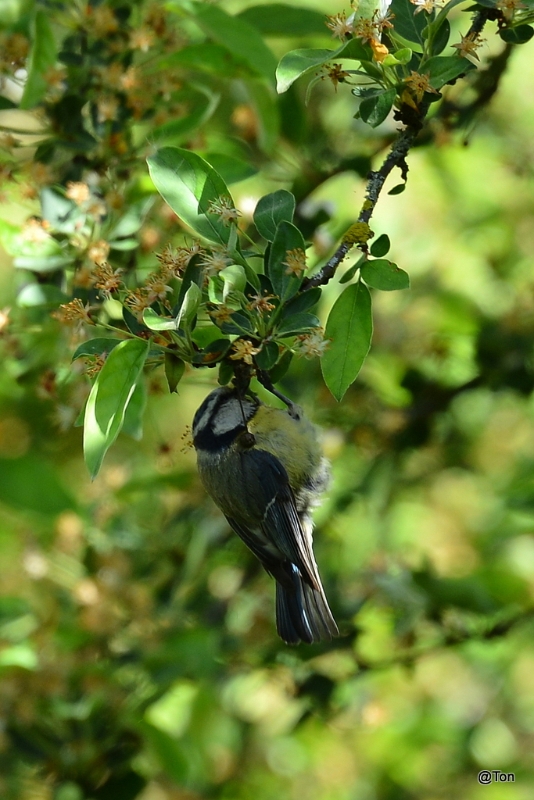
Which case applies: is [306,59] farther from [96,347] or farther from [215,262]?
[96,347]

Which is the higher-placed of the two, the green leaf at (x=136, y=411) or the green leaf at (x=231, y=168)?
the green leaf at (x=231, y=168)

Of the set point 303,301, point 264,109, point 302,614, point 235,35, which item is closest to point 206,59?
point 235,35

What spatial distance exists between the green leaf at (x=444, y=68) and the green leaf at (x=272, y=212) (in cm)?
32

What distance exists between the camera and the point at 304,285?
1594 millimetres

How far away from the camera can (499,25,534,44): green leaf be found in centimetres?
163

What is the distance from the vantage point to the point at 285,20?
2.54 m

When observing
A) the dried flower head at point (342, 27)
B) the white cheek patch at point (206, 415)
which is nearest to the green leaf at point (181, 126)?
the white cheek patch at point (206, 415)

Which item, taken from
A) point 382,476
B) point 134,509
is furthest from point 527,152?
point 134,509

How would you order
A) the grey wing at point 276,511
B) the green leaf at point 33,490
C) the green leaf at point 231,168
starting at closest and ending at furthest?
the green leaf at point 231,168 → the grey wing at point 276,511 → the green leaf at point 33,490

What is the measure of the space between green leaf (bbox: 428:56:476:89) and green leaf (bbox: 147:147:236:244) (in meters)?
0.40

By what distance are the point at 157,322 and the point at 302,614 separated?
1074 mm

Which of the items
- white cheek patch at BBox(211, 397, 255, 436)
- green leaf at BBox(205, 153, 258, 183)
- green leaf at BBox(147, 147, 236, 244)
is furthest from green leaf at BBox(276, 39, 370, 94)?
white cheek patch at BBox(211, 397, 255, 436)

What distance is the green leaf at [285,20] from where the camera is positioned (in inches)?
98.9

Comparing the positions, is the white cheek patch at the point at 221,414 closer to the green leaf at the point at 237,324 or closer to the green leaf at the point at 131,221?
the green leaf at the point at 131,221
